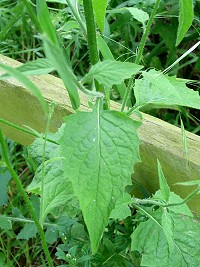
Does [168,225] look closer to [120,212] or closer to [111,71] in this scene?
[120,212]

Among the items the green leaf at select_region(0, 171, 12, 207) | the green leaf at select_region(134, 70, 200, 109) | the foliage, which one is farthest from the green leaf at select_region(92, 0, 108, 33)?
the green leaf at select_region(0, 171, 12, 207)

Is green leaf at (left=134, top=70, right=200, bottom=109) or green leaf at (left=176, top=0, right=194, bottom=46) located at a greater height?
green leaf at (left=176, top=0, right=194, bottom=46)

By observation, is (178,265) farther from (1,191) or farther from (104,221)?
(1,191)

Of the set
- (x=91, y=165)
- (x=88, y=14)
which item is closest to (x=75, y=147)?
(x=91, y=165)

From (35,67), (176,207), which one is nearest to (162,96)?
(176,207)

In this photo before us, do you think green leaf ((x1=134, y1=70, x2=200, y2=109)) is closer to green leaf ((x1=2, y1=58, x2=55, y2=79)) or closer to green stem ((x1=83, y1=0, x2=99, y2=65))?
green stem ((x1=83, y1=0, x2=99, y2=65))

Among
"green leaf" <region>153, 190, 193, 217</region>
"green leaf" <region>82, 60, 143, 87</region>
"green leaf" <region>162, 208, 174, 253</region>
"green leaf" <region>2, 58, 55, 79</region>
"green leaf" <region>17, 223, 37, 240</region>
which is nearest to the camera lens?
"green leaf" <region>2, 58, 55, 79</region>

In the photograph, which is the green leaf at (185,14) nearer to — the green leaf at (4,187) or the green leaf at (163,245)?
the green leaf at (163,245)

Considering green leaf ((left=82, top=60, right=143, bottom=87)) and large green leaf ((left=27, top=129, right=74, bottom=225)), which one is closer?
green leaf ((left=82, top=60, right=143, bottom=87))
